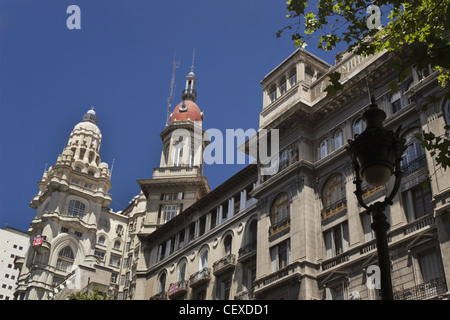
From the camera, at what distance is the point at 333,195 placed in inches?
1356

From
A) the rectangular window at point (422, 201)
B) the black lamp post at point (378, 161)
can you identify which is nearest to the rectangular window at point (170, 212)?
the rectangular window at point (422, 201)

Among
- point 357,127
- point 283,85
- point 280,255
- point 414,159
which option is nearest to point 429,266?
point 414,159

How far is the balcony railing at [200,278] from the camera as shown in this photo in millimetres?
43344

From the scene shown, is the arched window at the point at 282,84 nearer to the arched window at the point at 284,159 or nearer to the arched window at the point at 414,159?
the arched window at the point at 284,159

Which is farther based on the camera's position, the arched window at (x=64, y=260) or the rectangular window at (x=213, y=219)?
the arched window at (x=64, y=260)

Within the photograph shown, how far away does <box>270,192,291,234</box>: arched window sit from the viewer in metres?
36.1

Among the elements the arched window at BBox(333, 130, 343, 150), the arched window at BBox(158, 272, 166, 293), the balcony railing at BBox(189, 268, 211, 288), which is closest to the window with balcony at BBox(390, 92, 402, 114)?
the arched window at BBox(333, 130, 343, 150)

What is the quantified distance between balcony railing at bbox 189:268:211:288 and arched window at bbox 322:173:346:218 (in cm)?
1285

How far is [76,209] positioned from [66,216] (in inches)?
138

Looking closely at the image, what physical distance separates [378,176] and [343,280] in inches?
842

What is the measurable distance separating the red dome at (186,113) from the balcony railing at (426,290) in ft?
169

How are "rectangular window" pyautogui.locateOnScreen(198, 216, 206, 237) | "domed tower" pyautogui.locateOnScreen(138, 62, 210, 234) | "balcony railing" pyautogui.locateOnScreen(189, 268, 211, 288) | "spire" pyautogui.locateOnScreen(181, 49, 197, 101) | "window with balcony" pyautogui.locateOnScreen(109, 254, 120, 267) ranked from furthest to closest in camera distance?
1. "window with balcony" pyautogui.locateOnScreen(109, 254, 120, 267)
2. "spire" pyautogui.locateOnScreen(181, 49, 197, 101)
3. "domed tower" pyautogui.locateOnScreen(138, 62, 210, 234)
4. "rectangular window" pyautogui.locateOnScreen(198, 216, 206, 237)
5. "balcony railing" pyautogui.locateOnScreen(189, 268, 211, 288)

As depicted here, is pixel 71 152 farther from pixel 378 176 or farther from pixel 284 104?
pixel 378 176

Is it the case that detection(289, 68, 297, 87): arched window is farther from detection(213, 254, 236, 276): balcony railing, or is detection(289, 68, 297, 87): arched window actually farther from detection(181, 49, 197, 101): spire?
detection(181, 49, 197, 101): spire
